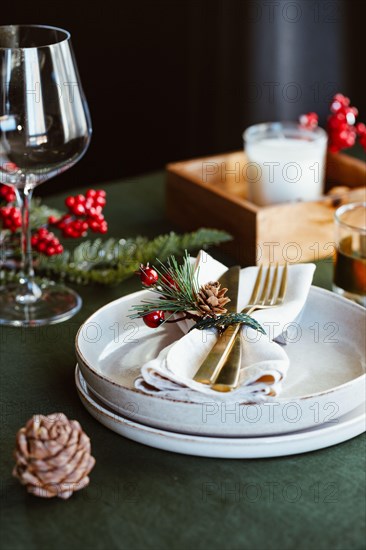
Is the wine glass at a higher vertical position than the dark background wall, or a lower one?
higher

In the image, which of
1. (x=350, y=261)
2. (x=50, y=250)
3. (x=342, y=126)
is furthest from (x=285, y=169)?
(x=50, y=250)

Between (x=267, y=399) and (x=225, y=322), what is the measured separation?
0.11 metres

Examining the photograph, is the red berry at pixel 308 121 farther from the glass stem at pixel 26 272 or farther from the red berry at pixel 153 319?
the red berry at pixel 153 319

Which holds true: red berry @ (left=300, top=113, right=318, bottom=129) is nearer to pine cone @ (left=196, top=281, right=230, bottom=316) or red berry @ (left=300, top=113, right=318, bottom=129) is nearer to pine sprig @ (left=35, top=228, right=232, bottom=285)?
pine sprig @ (left=35, top=228, right=232, bottom=285)

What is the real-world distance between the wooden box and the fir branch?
0.35 meters

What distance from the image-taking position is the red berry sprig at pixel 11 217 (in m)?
1.05

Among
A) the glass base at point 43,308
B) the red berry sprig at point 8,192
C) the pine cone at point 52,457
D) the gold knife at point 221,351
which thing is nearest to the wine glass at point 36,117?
the glass base at point 43,308

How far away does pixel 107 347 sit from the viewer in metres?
0.81

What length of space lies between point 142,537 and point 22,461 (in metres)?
0.11

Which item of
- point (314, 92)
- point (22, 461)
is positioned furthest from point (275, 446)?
point (314, 92)

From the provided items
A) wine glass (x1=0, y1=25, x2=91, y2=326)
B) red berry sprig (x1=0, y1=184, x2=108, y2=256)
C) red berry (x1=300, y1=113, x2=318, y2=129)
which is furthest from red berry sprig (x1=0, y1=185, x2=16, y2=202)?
red berry (x1=300, y1=113, x2=318, y2=129)

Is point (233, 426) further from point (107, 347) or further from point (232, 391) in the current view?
point (107, 347)

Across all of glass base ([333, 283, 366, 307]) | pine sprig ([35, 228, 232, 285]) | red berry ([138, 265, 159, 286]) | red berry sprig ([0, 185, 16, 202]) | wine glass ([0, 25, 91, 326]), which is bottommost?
glass base ([333, 283, 366, 307])

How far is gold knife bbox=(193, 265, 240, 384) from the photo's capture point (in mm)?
668
